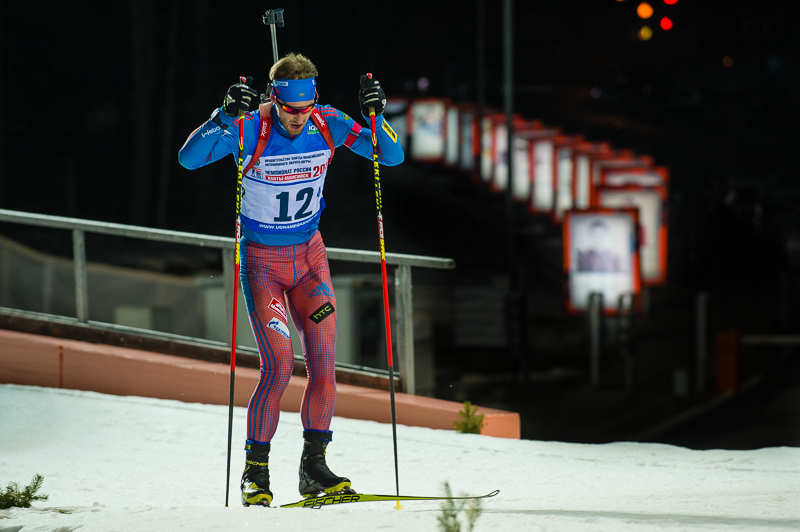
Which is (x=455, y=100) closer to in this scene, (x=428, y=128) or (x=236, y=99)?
(x=428, y=128)

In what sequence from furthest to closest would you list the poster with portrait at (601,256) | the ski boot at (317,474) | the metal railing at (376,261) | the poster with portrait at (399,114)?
the poster with portrait at (399,114)
the poster with portrait at (601,256)
the metal railing at (376,261)
the ski boot at (317,474)

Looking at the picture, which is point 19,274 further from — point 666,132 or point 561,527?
point 666,132

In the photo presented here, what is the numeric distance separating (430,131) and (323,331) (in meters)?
31.5

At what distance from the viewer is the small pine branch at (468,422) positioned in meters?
7.09

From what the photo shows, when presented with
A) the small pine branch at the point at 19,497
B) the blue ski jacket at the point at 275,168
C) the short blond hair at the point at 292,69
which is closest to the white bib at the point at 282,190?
the blue ski jacket at the point at 275,168

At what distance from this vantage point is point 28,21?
91.2 ft

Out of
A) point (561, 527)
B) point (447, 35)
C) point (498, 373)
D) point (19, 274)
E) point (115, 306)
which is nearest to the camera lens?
point (561, 527)

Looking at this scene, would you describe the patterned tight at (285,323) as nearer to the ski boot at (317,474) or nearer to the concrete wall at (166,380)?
the ski boot at (317,474)

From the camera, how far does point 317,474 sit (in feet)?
16.0

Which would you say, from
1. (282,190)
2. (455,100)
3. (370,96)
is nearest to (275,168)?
(282,190)

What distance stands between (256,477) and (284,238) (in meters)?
1.23

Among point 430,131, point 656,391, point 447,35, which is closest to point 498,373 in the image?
point 656,391

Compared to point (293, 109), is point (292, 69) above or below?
above

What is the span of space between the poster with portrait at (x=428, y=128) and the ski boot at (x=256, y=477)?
Result: 31.6 m
